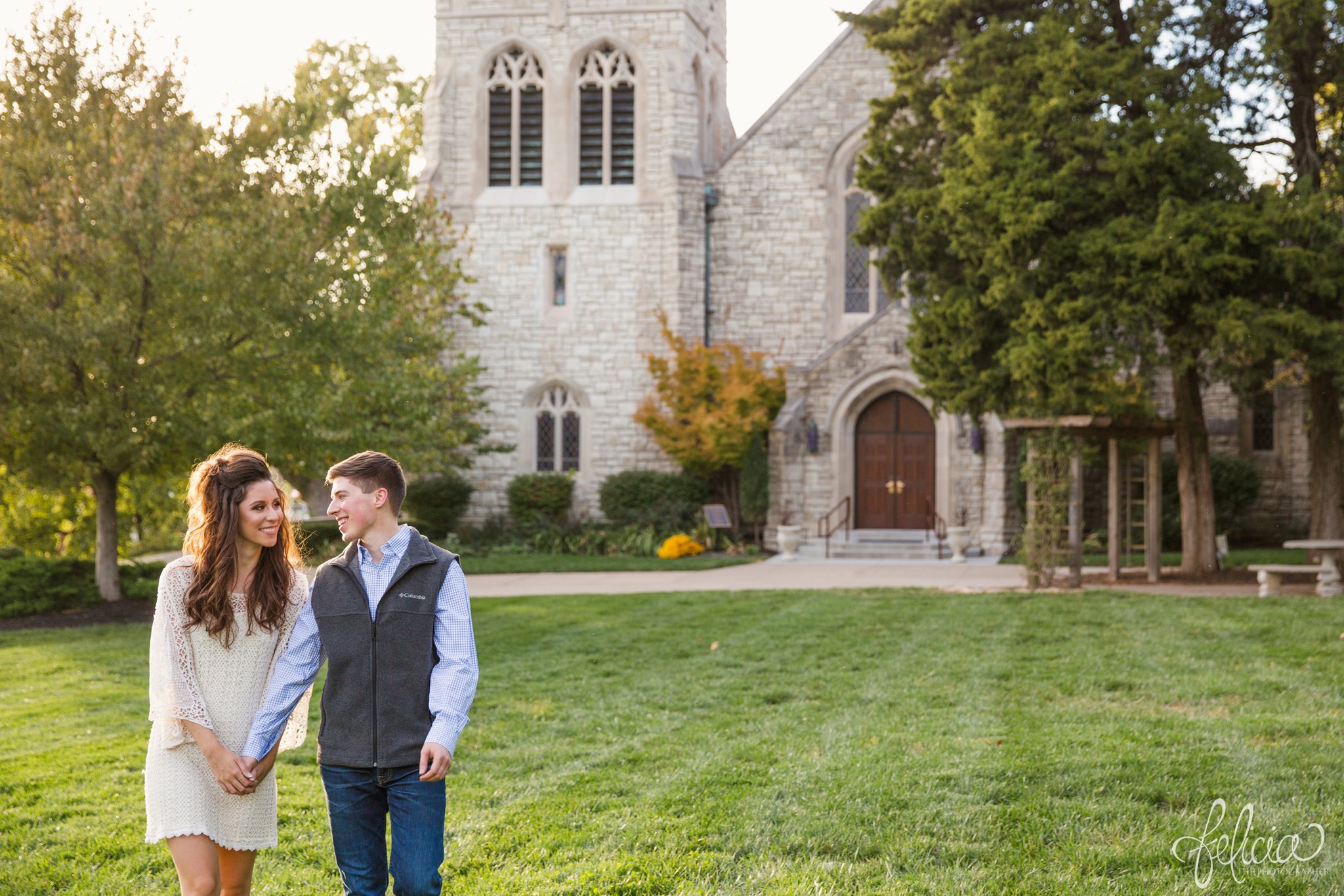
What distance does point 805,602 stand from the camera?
1428cm

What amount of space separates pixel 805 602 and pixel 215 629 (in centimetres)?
1108

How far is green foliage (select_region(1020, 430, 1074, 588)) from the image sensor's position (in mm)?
15250

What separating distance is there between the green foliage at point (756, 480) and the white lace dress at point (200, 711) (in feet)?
62.6

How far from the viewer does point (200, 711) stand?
3570 mm

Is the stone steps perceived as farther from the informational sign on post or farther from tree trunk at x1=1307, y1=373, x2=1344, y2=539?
tree trunk at x1=1307, y1=373, x2=1344, y2=539

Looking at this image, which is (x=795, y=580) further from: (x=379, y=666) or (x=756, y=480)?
(x=379, y=666)

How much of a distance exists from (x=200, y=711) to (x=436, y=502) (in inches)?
811

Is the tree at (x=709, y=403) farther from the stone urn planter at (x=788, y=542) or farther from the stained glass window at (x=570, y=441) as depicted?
the stained glass window at (x=570, y=441)

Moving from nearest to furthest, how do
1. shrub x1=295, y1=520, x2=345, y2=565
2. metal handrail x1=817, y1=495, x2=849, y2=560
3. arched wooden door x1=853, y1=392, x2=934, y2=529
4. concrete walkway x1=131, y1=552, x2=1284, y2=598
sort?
concrete walkway x1=131, y1=552, x2=1284, y2=598
shrub x1=295, y1=520, x2=345, y2=565
metal handrail x1=817, y1=495, x2=849, y2=560
arched wooden door x1=853, y1=392, x2=934, y2=529

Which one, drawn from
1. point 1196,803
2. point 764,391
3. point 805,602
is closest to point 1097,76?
point 805,602

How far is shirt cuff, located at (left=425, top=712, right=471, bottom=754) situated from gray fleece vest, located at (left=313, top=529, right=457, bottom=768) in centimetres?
7

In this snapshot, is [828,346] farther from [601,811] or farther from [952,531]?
[601,811]
